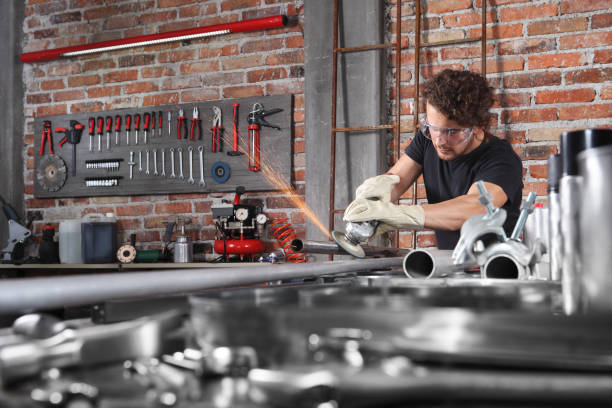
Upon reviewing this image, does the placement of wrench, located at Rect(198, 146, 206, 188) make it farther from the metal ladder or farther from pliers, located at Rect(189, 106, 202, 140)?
the metal ladder

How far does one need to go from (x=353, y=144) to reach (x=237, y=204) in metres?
0.74

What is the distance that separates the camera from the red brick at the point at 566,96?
2809 mm

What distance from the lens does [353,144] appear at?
3150 millimetres

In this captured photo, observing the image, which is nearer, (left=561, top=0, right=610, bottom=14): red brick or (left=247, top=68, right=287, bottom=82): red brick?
(left=561, top=0, right=610, bottom=14): red brick

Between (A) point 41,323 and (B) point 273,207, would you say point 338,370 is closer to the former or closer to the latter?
(A) point 41,323

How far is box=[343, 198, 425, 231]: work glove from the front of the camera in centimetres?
164

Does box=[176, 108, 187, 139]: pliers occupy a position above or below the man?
above

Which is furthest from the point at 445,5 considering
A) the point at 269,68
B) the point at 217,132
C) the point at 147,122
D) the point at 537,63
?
the point at 147,122

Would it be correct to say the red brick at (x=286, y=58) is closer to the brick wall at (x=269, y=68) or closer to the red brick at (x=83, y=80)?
the brick wall at (x=269, y=68)

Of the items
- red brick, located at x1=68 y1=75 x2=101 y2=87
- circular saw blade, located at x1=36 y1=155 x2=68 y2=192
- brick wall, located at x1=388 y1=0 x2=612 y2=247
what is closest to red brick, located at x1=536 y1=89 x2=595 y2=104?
brick wall, located at x1=388 y1=0 x2=612 y2=247

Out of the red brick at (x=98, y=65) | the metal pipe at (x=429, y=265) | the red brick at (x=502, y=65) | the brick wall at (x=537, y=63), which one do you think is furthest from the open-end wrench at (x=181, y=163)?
the metal pipe at (x=429, y=265)

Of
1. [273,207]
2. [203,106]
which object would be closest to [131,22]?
[203,106]

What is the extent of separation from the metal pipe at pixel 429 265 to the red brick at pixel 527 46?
2216 millimetres

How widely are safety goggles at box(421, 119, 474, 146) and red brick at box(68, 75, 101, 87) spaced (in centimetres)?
264
